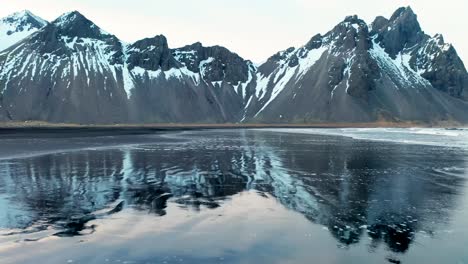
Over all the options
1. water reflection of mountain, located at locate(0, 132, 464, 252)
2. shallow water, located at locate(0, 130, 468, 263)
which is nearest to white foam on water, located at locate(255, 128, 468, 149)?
water reflection of mountain, located at locate(0, 132, 464, 252)

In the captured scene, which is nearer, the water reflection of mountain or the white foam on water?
the water reflection of mountain

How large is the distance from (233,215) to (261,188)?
7401mm

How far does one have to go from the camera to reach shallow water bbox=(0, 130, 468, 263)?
13.1 meters

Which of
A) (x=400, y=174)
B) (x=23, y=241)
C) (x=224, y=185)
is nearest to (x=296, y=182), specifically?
(x=224, y=185)

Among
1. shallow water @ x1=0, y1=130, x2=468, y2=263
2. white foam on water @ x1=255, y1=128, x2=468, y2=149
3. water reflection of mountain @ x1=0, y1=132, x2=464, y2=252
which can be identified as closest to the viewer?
shallow water @ x1=0, y1=130, x2=468, y2=263

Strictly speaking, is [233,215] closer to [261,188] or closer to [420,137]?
[261,188]

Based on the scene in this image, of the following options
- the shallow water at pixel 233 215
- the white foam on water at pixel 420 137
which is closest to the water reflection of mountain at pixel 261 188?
the shallow water at pixel 233 215

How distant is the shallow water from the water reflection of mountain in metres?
0.08

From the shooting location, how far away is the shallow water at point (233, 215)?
13.1 m

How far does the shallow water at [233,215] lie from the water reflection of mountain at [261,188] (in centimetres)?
8

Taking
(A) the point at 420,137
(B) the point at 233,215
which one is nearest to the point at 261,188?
(B) the point at 233,215

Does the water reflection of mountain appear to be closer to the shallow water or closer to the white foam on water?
the shallow water

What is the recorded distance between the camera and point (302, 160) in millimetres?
42250

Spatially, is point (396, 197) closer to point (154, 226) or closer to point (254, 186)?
point (254, 186)
